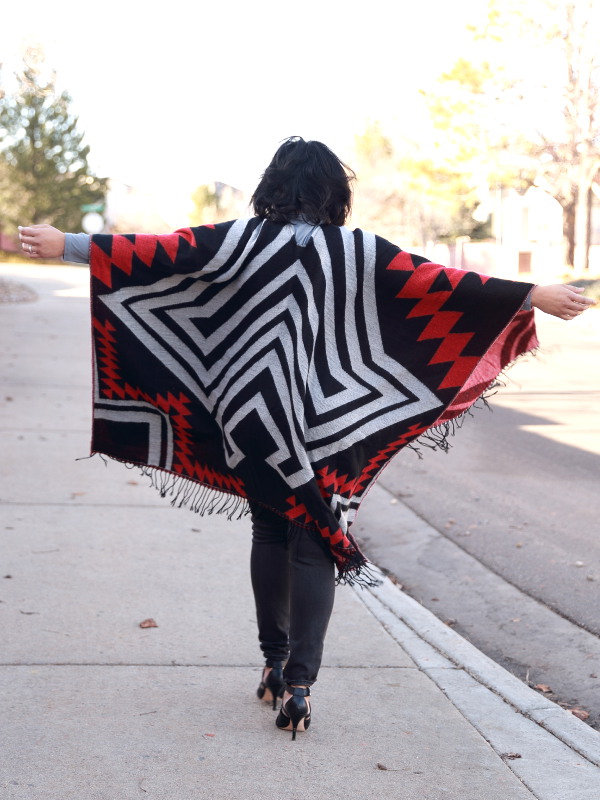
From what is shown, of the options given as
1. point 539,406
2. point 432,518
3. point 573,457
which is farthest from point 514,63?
point 432,518

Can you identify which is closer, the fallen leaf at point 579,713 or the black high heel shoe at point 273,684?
the black high heel shoe at point 273,684

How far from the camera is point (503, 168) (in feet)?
93.9

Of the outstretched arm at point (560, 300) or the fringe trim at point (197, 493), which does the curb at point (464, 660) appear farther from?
the outstretched arm at point (560, 300)

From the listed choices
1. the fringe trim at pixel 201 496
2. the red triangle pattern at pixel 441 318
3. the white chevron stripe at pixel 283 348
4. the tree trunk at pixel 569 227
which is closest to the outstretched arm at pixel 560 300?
the red triangle pattern at pixel 441 318

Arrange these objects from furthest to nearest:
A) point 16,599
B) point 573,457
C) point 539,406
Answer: point 539,406 → point 573,457 → point 16,599

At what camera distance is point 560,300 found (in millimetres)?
3043

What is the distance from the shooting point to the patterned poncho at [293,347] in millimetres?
2986

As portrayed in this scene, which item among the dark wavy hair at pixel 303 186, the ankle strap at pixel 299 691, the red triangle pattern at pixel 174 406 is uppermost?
the dark wavy hair at pixel 303 186

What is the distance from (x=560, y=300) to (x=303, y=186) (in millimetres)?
835

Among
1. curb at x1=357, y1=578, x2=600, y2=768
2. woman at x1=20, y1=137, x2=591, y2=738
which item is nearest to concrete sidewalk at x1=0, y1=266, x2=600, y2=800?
curb at x1=357, y1=578, x2=600, y2=768

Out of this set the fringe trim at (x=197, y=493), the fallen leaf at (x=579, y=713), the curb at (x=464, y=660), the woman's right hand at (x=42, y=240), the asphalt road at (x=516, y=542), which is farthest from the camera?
the asphalt road at (x=516, y=542)

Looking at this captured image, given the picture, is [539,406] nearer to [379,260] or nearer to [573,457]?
[573,457]

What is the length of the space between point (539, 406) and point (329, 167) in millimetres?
7797

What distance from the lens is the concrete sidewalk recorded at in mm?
2703
